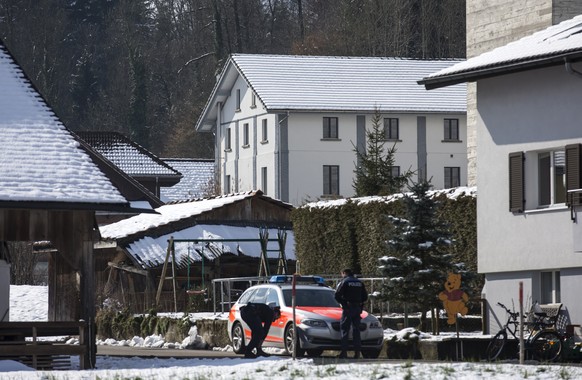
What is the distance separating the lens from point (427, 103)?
8844 centimetres

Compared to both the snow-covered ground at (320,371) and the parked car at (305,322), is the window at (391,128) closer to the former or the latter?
the parked car at (305,322)

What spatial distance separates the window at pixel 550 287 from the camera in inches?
1414

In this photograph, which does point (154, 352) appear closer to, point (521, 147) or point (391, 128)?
point (521, 147)

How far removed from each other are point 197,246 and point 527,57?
64.5ft

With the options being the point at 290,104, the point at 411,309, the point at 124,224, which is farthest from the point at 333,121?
the point at 411,309

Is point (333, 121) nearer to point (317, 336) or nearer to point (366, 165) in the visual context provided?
point (366, 165)

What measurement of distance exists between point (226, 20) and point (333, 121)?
29549mm

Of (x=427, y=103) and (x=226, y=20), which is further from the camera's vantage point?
(x=226, y=20)

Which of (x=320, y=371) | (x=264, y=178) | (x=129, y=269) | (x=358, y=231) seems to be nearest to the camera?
(x=320, y=371)

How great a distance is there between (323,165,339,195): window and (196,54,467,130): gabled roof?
325 cm

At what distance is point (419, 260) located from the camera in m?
37.5

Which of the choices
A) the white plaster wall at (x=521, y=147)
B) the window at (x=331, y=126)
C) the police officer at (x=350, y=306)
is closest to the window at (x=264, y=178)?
the window at (x=331, y=126)

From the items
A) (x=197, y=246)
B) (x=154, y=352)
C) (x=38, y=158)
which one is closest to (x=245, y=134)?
(x=197, y=246)

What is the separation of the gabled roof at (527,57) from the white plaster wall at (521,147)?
1.58ft
